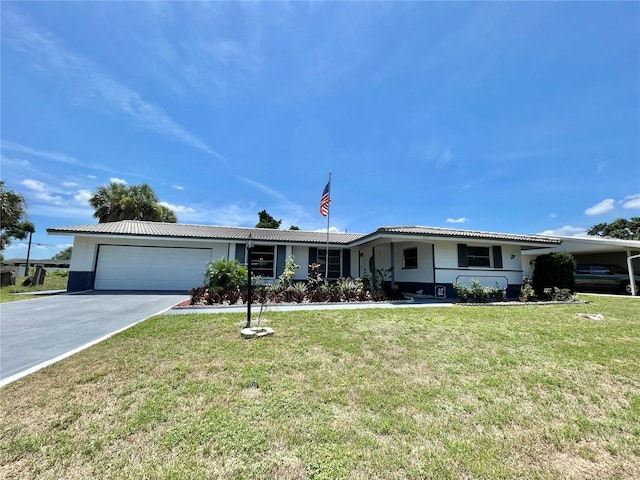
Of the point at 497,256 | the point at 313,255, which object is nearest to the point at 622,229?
the point at 497,256

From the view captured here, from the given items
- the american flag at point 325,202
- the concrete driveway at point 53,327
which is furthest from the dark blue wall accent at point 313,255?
the concrete driveway at point 53,327

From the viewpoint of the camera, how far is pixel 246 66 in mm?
8891

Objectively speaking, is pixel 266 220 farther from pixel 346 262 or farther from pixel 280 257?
pixel 346 262

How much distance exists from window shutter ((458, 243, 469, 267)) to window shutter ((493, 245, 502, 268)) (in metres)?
1.55

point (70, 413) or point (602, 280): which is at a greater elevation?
point (602, 280)

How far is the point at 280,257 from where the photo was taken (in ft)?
50.7

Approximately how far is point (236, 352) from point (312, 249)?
1170cm

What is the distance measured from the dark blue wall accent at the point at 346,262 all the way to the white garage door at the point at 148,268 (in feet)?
25.0

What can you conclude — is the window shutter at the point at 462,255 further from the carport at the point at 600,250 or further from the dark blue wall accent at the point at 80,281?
the dark blue wall accent at the point at 80,281

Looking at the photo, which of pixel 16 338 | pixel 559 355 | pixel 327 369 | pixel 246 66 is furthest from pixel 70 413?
pixel 246 66

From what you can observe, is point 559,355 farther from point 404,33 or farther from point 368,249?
point 368,249

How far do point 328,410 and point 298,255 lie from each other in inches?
513

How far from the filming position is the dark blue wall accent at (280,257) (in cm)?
1528

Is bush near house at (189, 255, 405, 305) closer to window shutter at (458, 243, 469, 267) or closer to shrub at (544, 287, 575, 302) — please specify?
window shutter at (458, 243, 469, 267)
